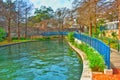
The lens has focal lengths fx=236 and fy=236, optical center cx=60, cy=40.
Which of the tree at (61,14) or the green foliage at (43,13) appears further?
the green foliage at (43,13)

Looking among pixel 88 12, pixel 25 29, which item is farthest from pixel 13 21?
pixel 88 12

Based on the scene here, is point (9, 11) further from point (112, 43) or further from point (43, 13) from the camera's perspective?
point (43, 13)

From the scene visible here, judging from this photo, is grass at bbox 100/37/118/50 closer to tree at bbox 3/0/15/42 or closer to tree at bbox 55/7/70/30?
tree at bbox 3/0/15/42

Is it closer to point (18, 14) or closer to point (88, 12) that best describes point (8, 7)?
point (18, 14)

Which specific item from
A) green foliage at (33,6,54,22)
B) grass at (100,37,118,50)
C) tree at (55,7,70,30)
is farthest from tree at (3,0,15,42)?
green foliage at (33,6,54,22)

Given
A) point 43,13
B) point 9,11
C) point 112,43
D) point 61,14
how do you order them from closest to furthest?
point 112,43
point 9,11
point 61,14
point 43,13

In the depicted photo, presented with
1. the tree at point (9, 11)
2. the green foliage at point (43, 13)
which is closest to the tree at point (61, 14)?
the green foliage at point (43, 13)

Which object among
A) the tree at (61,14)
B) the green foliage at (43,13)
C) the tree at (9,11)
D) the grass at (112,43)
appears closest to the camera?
the grass at (112,43)

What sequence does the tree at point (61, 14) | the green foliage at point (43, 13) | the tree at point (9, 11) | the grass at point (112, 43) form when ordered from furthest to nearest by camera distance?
the green foliage at point (43, 13) → the tree at point (61, 14) → the tree at point (9, 11) → the grass at point (112, 43)

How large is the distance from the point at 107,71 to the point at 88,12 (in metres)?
17.4

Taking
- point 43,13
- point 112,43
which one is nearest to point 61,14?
point 43,13

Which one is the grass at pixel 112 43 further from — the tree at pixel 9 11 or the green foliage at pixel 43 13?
the green foliage at pixel 43 13

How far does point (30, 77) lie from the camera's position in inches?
447

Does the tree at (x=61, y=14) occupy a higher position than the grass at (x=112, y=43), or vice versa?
the tree at (x=61, y=14)
